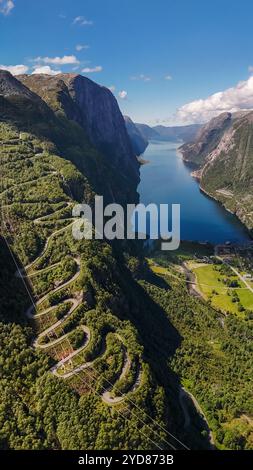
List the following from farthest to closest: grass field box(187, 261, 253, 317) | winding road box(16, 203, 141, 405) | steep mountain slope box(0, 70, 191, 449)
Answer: grass field box(187, 261, 253, 317) < winding road box(16, 203, 141, 405) < steep mountain slope box(0, 70, 191, 449)

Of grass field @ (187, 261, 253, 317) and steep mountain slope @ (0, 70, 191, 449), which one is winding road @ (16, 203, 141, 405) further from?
grass field @ (187, 261, 253, 317)

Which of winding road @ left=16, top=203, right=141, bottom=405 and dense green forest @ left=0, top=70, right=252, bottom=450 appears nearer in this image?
dense green forest @ left=0, top=70, right=252, bottom=450

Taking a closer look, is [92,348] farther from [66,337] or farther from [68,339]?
[66,337]

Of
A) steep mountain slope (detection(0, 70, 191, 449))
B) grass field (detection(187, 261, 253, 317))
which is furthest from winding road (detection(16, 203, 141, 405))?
grass field (detection(187, 261, 253, 317))

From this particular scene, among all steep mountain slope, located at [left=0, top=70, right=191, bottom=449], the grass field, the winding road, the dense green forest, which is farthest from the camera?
the grass field

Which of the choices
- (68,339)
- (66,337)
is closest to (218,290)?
(66,337)

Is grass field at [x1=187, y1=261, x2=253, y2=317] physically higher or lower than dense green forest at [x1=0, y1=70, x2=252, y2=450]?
lower

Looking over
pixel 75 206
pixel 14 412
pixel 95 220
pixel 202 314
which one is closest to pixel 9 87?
pixel 95 220

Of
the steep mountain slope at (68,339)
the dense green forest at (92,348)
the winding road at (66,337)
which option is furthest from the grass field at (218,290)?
the winding road at (66,337)
